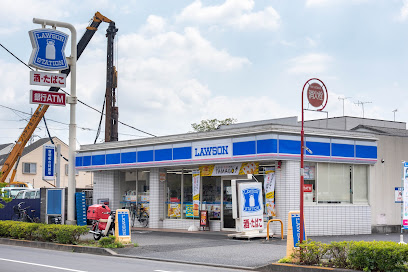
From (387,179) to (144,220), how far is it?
1153 cm

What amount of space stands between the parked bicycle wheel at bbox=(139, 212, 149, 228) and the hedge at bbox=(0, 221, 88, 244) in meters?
7.20

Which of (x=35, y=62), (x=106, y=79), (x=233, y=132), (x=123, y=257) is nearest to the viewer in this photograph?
(x=123, y=257)

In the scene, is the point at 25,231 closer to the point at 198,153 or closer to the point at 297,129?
the point at 198,153

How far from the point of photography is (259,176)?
23.2 m

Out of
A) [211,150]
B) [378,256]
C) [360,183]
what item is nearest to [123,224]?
[211,150]

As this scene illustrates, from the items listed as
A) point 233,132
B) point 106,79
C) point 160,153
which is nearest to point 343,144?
point 233,132

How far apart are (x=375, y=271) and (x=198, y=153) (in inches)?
515

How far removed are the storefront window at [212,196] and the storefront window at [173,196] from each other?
1.67 metres

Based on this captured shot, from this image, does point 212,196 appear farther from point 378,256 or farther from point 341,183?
point 378,256

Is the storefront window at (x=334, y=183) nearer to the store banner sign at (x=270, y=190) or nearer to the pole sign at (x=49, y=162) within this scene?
the store banner sign at (x=270, y=190)

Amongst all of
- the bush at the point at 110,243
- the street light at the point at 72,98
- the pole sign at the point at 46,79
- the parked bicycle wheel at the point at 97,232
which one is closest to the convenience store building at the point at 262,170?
the parked bicycle wheel at the point at 97,232

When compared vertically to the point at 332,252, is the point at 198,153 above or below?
above

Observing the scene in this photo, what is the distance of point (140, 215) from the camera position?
28266 millimetres

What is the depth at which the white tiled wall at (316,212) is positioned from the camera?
21.9 m
